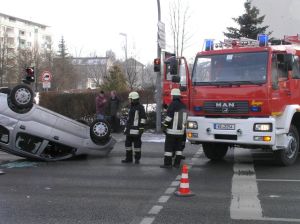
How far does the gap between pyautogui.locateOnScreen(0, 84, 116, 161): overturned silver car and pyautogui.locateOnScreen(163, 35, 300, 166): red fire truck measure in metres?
2.68

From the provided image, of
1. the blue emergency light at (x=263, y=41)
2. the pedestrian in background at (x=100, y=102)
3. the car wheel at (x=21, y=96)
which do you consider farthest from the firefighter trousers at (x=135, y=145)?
the pedestrian in background at (x=100, y=102)

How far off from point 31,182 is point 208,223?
4.21m

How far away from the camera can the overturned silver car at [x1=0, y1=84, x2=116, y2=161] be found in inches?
434

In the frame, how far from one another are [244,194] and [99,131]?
5215 millimetres

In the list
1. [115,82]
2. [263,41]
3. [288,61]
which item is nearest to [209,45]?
[263,41]

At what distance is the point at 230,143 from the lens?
10.6 m

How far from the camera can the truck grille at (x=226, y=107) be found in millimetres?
10344

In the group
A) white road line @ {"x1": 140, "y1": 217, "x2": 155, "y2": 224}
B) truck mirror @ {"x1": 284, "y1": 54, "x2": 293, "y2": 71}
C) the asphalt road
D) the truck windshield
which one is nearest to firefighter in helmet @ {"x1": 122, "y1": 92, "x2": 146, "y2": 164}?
the asphalt road

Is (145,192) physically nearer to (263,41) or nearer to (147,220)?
(147,220)

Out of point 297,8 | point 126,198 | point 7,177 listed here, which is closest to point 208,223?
point 126,198

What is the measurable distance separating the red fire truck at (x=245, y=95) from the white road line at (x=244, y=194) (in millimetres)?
642

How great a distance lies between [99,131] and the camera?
12289 millimetres

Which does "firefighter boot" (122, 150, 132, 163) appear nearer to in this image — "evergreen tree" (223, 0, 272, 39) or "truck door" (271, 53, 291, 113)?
"truck door" (271, 53, 291, 113)

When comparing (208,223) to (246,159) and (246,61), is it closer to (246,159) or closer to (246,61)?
(246,61)
